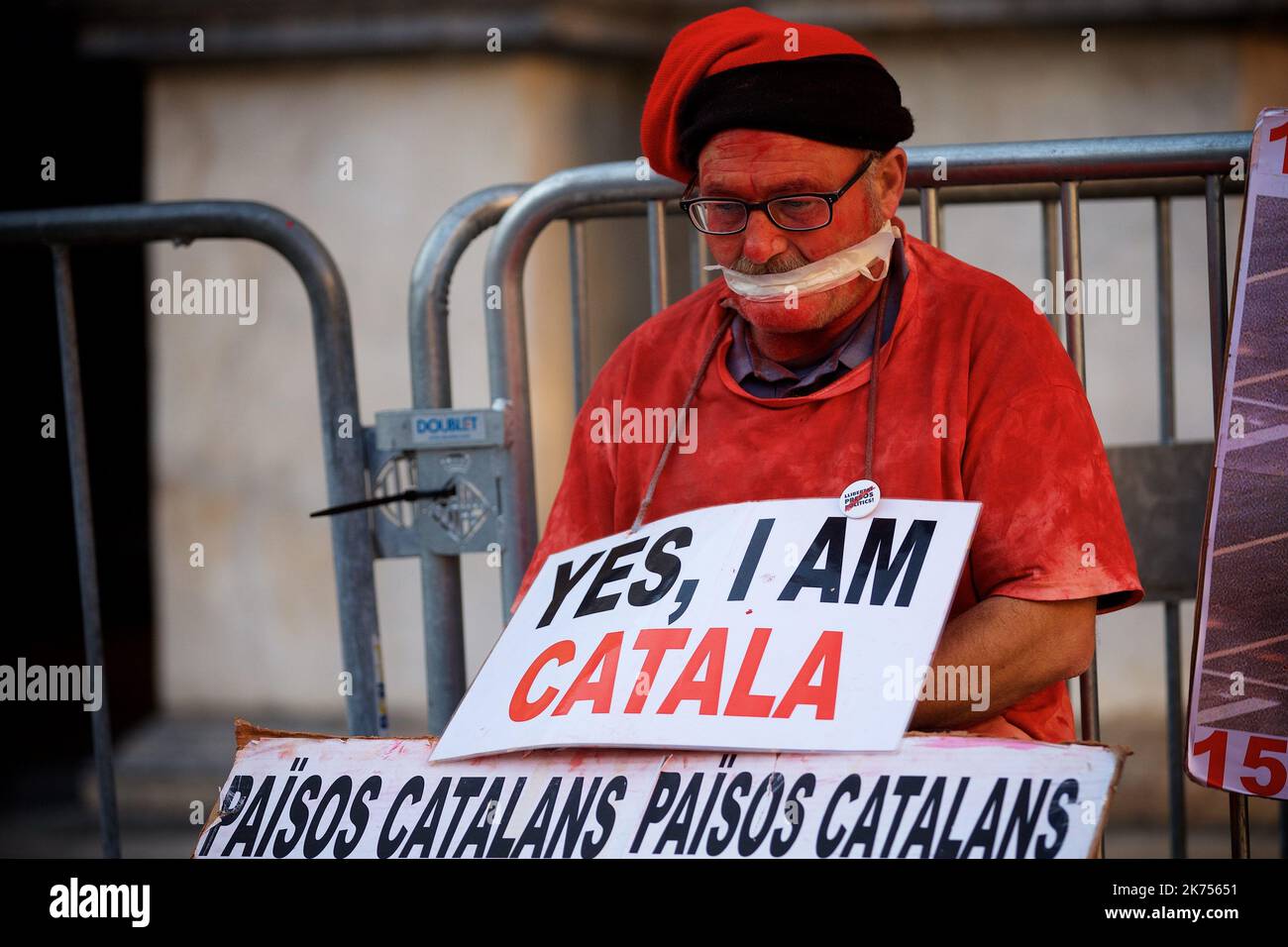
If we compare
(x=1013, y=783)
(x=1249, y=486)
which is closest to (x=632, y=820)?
(x=1013, y=783)

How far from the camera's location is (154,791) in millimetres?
5414

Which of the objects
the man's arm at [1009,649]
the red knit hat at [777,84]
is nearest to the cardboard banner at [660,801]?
the man's arm at [1009,649]

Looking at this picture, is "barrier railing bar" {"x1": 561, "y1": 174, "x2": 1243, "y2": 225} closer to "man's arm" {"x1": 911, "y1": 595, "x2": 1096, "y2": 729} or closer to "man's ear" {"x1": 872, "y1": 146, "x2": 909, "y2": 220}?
"man's ear" {"x1": 872, "y1": 146, "x2": 909, "y2": 220}

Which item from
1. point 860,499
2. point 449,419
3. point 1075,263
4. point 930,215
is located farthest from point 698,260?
point 860,499

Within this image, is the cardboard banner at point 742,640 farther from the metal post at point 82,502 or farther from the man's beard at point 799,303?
the metal post at point 82,502

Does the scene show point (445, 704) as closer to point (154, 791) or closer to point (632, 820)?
point (632, 820)

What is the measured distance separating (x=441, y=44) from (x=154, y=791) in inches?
109

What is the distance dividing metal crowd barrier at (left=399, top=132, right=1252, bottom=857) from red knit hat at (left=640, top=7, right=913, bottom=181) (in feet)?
1.36

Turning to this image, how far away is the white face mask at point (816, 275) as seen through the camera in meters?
2.26

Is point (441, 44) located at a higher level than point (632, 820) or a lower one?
higher

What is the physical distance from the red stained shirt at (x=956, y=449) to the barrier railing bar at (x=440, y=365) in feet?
1.65

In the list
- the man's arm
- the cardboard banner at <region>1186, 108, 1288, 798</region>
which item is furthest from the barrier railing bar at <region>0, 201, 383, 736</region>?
the cardboard banner at <region>1186, 108, 1288, 798</region>

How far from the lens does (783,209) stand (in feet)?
7.38

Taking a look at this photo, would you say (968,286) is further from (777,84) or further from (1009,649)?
(1009,649)
